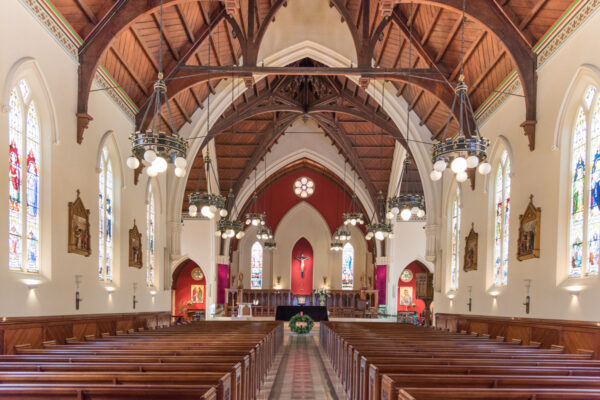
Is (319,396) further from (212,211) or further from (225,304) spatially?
(225,304)

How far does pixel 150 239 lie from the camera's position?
58.8 ft

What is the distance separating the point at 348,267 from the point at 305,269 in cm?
272

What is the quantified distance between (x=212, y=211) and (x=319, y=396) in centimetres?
504

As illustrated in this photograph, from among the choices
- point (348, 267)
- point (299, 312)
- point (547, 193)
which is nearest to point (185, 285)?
point (348, 267)

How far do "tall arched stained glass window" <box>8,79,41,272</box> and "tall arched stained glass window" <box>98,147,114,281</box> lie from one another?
299cm

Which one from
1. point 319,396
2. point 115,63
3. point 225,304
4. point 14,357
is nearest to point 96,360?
point 14,357

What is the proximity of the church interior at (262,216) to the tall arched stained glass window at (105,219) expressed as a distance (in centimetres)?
7

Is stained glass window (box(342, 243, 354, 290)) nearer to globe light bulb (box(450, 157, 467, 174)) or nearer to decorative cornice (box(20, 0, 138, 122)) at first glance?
decorative cornice (box(20, 0, 138, 122))

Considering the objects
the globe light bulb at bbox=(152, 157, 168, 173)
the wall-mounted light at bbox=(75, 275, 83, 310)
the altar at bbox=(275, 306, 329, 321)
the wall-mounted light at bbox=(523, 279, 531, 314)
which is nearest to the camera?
the globe light bulb at bbox=(152, 157, 168, 173)

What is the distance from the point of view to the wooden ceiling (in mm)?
11422

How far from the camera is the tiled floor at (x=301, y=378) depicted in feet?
32.3

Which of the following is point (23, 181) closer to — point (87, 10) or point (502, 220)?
point (87, 10)

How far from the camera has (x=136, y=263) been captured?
15539 mm

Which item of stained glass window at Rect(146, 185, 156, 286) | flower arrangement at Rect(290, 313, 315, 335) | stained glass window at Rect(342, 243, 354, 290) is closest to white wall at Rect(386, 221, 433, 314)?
stained glass window at Rect(342, 243, 354, 290)
